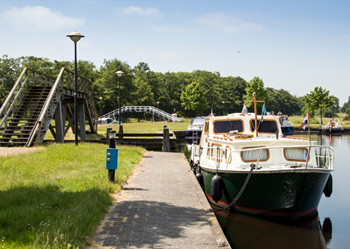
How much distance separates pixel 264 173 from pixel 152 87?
85.4m

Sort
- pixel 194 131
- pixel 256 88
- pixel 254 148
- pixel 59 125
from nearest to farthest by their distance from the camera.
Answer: pixel 254 148 → pixel 59 125 → pixel 194 131 → pixel 256 88

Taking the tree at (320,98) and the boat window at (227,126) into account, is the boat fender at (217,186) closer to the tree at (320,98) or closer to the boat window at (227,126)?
the boat window at (227,126)

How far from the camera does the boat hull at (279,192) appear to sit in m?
10.2

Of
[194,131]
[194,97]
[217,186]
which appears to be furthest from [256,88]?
[217,186]

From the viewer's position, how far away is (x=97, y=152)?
16500mm

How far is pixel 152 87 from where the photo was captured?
94688 mm

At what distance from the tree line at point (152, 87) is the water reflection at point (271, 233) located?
4057cm

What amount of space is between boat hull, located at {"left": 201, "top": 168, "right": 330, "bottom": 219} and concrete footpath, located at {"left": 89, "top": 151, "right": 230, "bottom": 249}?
143 centimetres

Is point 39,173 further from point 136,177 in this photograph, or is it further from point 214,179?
point 214,179

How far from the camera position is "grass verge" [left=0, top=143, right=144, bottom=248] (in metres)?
5.62

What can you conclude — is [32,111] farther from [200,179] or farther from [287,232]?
[287,232]

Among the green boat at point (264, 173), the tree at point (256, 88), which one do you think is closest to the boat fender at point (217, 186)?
the green boat at point (264, 173)

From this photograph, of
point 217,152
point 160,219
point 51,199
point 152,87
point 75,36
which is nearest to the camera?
point 160,219

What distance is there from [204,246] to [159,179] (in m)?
6.13
